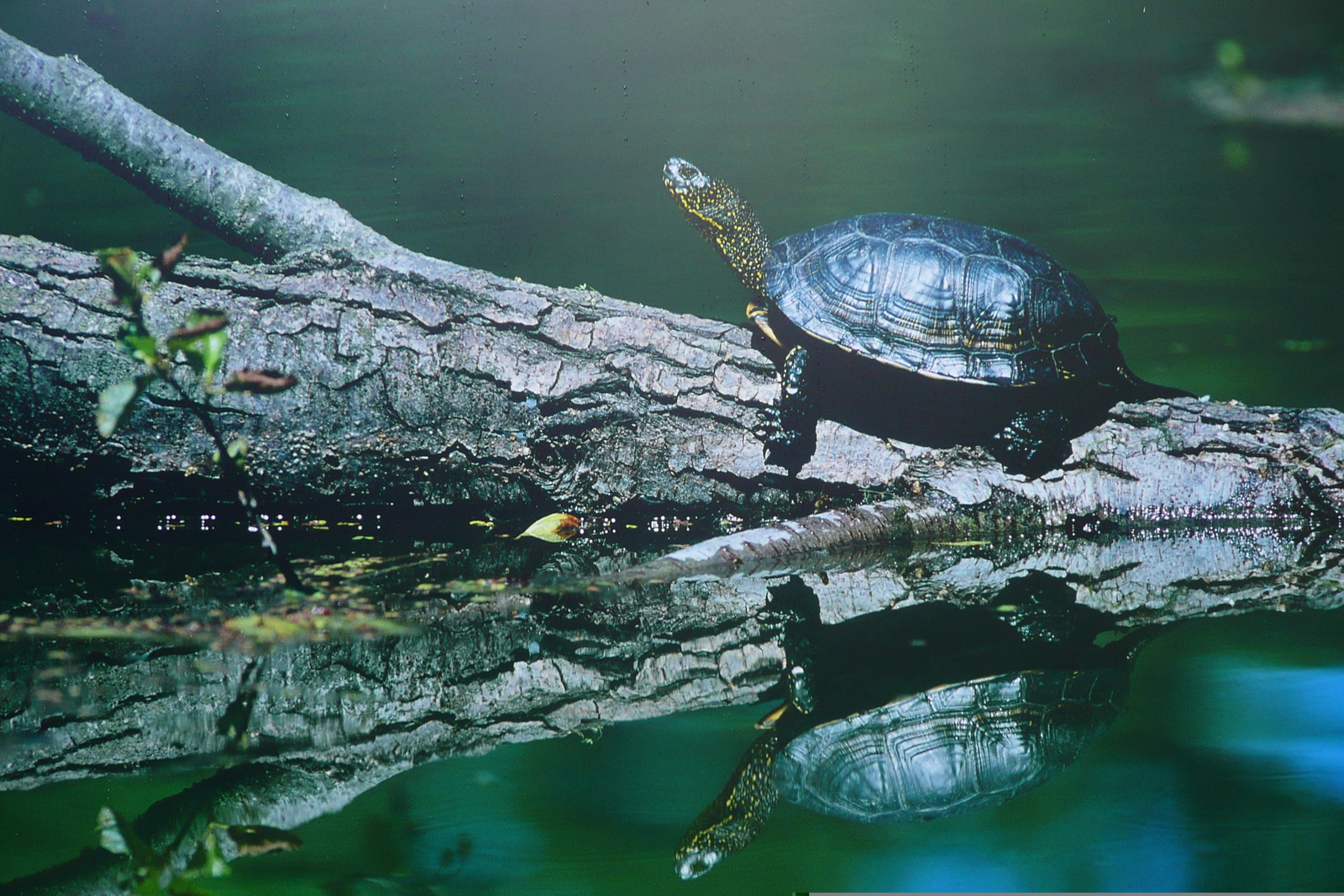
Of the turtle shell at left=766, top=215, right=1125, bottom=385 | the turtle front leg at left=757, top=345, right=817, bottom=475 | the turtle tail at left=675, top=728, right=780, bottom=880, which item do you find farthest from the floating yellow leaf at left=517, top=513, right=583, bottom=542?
the turtle tail at left=675, top=728, right=780, bottom=880

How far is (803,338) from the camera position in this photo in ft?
8.79

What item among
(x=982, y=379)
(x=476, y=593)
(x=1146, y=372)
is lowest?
(x=476, y=593)

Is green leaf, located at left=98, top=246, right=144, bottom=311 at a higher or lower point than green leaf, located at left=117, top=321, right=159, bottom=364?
higher

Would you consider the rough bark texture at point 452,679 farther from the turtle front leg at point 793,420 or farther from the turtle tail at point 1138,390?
the turtle tail at point 1138,390

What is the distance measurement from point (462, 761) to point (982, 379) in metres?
2.10

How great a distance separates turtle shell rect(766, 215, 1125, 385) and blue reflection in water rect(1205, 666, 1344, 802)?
1434mm

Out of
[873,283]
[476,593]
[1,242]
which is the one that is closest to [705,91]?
[873,283]

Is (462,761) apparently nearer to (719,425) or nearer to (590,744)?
(590,744)

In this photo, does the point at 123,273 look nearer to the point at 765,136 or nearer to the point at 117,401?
the point at 117,401

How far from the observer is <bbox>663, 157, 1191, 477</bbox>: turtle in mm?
2525

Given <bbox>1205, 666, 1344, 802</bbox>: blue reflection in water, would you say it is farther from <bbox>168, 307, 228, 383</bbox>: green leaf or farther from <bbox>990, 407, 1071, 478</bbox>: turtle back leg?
<bbox>168, 307, 228, 383</bbox>: green leaf

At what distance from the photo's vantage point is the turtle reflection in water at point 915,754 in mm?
827

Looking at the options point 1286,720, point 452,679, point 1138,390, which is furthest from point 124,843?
point 1138,390

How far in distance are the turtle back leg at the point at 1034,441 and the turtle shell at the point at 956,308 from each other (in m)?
0.12
